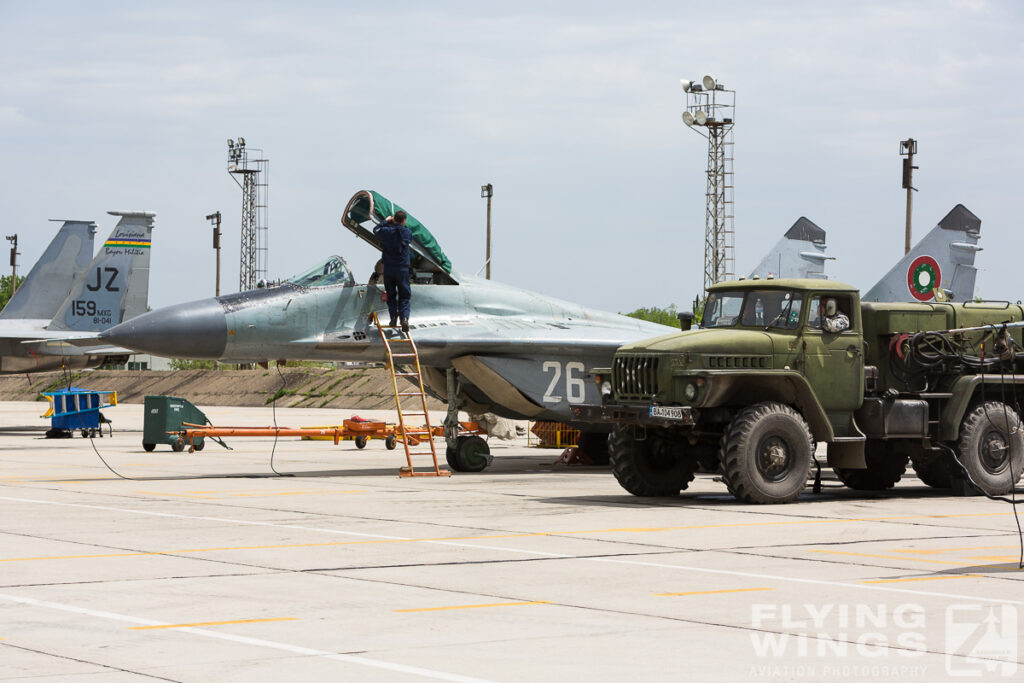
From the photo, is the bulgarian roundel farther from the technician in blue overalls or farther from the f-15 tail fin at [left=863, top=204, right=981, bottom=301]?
the technician in blue overalls

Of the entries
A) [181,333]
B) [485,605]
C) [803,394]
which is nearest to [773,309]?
[803,394]

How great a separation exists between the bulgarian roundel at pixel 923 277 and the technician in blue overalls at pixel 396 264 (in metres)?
8.73

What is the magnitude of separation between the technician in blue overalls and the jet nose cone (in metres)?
2.53

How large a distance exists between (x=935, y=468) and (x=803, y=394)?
279cm

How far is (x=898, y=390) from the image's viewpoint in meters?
15.6

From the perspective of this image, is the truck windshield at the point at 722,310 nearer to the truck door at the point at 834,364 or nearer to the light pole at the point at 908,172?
the truck door at the point at 834,364

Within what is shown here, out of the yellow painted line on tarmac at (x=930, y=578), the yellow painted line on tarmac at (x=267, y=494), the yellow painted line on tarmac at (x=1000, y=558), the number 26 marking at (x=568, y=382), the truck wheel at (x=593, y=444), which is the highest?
the number 26 marking at (x=568, y=382)

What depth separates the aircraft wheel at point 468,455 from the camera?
20156mm

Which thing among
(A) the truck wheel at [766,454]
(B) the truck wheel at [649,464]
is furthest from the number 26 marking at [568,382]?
(A) the truck wheel at [766,454]

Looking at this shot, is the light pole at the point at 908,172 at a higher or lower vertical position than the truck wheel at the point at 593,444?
higher

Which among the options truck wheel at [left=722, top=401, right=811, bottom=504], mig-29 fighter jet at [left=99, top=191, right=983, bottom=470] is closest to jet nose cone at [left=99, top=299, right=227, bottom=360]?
mig-29 fighter jet at [left=99, top=191, right=983, bottom=470]

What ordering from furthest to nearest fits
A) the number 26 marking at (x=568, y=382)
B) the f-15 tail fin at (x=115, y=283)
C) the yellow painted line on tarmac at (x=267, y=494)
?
the f-15 tail fin at (x=115, y=283), the number 26 marking at (x=568, y=382), the yellow painted line on tarmac at (x=267, y=494)

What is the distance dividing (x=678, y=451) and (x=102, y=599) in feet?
28.9

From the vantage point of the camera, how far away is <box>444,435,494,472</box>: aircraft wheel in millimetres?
20156
